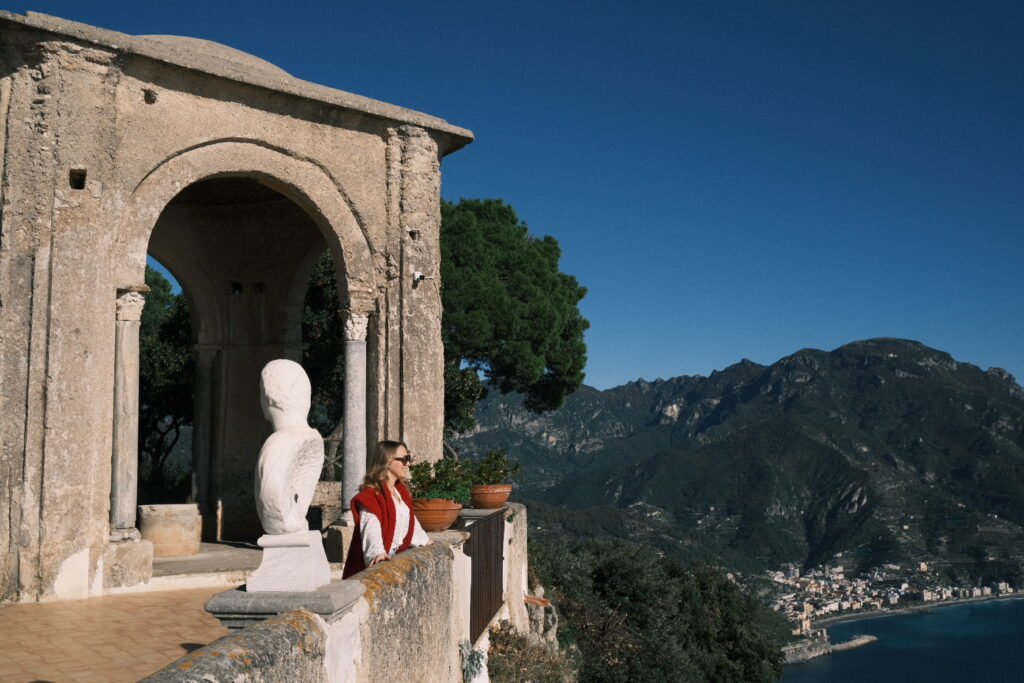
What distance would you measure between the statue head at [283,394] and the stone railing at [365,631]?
0.82 m

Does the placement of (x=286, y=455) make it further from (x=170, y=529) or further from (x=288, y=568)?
(x=170, y=529)

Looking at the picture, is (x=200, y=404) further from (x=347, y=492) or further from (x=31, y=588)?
(x=31, y=588)

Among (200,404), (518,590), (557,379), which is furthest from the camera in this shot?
(557,379)

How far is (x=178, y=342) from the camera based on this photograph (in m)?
21.8

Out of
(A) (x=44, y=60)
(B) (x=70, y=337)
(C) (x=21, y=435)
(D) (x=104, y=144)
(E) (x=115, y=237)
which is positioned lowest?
(C) (x=21, y=435)

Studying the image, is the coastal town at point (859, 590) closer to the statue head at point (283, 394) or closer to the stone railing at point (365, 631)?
the stone railing at point (365, 631)

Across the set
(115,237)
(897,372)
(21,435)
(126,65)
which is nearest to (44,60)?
(126,65)

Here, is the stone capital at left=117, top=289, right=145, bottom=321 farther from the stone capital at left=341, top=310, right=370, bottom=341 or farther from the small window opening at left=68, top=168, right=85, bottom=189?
the stone capital at left=341, top=310, right=370, bottom=341

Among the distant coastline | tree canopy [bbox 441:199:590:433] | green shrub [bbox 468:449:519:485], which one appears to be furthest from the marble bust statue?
the distant coastline

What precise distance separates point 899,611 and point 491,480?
410 ft

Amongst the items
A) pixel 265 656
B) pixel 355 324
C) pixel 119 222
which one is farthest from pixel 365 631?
pixel 355 324

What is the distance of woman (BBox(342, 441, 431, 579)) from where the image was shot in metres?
5.90

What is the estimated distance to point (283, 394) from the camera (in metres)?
4.43

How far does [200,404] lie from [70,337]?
20.5 feet
